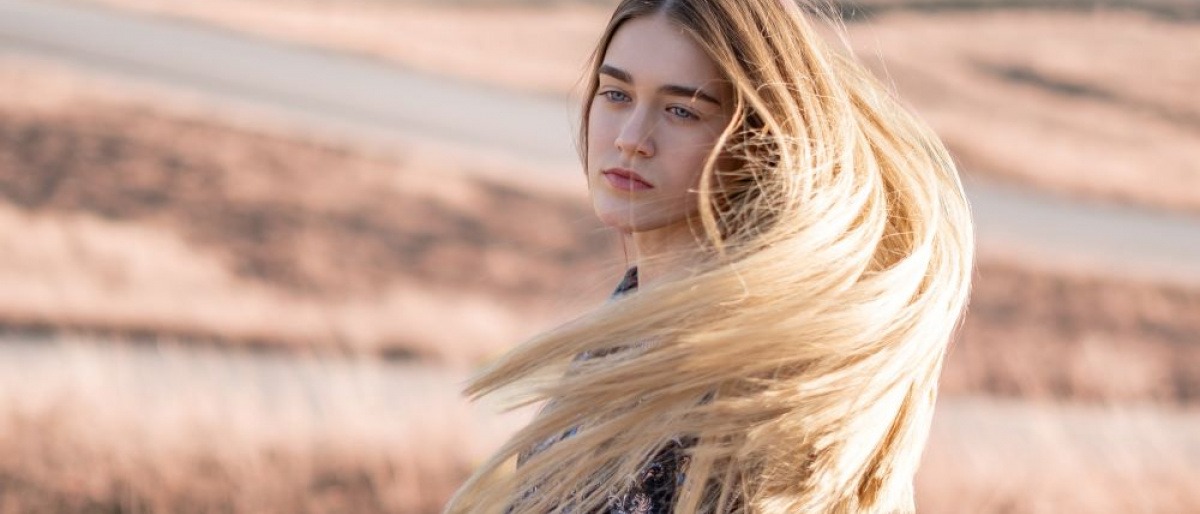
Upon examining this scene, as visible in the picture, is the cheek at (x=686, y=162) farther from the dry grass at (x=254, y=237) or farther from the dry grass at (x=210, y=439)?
the dry grass at (x=254, y=237)

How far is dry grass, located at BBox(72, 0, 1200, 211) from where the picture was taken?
55.6 feet

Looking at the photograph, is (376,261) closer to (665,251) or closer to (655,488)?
(665,251)

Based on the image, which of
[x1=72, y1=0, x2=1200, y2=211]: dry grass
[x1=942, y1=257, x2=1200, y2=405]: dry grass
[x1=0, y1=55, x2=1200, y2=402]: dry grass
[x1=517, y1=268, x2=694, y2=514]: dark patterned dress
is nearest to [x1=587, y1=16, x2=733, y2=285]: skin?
[x1=517, y1=268, x2=694, y2=514]: dark patterned dress

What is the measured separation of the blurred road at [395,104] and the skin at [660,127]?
10482 mm

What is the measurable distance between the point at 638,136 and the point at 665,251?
0.65 feet

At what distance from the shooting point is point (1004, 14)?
930 inches

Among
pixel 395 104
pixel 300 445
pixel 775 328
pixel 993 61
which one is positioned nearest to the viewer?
pixel 775 328

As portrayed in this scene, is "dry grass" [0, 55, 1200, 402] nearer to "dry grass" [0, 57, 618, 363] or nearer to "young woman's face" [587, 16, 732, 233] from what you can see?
"dry grass" [0, 57, 618, 363]

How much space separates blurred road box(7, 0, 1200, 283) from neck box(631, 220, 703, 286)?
10.4 metres

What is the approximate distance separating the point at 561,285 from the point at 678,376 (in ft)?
26.7

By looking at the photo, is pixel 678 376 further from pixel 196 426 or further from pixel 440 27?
pixel 440 27

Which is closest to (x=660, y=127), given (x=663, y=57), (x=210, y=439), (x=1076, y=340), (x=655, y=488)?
(x=663, y=57)

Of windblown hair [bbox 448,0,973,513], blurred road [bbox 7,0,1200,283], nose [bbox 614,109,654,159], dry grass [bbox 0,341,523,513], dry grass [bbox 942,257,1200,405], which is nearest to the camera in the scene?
windblown hair [bbox 448,0,973,513]

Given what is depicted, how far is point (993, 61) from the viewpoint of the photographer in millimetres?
21047
